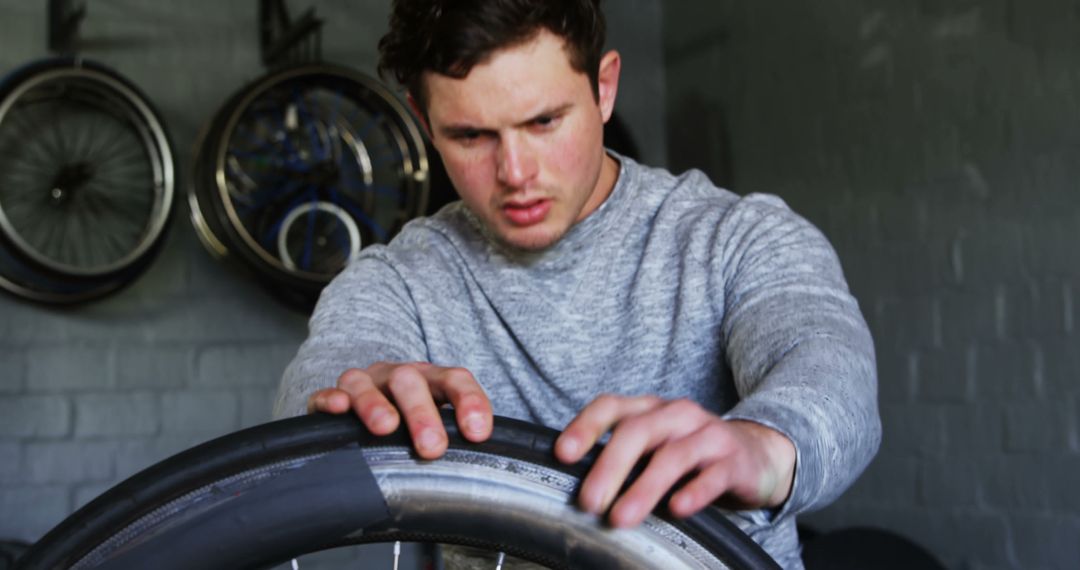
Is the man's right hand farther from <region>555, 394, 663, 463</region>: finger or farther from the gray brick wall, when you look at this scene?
the gray brick wall

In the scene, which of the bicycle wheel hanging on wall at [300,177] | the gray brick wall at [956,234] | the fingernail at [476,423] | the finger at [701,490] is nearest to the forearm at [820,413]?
the finger at [701,490]

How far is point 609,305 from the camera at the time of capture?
1.18 meters

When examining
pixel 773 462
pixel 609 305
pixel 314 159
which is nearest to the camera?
pixel 773 462

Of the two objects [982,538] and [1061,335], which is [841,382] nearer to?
[1061,335]

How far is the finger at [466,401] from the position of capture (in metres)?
0.57

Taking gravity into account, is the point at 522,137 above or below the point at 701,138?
above

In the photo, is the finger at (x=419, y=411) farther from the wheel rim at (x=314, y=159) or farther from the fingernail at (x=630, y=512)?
the wheel rim at (x=314, y=159)

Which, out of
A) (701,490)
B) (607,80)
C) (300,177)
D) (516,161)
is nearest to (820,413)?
(701,490)

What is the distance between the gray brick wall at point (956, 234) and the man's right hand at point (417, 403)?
6.27 feet

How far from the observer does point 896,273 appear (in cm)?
270

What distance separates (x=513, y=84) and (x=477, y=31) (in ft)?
0.20

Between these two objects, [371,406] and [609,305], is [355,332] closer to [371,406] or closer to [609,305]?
[609,305]

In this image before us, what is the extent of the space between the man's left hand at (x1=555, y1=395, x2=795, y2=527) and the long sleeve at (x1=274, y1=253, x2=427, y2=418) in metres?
0.41

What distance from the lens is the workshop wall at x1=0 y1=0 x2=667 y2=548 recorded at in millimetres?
3229
